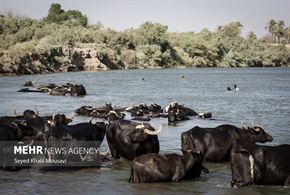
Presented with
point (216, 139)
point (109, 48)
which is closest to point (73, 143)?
point (216, 139)

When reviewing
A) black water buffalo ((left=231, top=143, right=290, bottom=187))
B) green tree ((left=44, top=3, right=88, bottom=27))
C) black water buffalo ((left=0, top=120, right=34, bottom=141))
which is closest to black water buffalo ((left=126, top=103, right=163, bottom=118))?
black water buffalo ((left=0, top=120, right=34, bottom=141))

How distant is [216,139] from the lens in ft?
48.7

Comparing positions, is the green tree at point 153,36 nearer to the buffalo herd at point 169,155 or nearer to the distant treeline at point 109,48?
the distant treeline at point 109,48

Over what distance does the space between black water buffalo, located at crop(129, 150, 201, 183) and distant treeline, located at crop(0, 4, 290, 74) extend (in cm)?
5802

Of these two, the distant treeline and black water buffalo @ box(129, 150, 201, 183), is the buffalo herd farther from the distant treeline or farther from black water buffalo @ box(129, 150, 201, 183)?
the distant treeline

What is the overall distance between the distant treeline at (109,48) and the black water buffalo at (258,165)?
59.1 metres

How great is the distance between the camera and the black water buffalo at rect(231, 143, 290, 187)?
38.4ft

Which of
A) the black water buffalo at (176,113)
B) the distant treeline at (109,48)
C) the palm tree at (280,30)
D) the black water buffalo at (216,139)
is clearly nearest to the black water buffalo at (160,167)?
the black water buffalo at (216,139)

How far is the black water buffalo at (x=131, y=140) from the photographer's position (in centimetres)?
1487

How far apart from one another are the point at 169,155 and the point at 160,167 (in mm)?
455

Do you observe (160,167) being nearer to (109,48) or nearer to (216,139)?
(216,139)

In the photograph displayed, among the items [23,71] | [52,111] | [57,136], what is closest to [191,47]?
[23,71]

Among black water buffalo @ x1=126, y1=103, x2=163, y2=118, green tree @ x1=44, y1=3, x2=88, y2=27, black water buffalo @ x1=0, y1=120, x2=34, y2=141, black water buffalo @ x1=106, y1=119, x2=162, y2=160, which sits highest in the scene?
green tree @ x1=44, y1=3, x2=88, y2=27

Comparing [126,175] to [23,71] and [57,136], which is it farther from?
[23,71]
